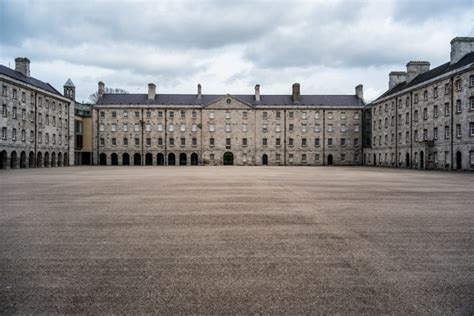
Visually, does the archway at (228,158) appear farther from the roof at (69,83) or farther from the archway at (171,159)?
the roof at (69,83)

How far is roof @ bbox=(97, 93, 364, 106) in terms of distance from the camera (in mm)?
62188

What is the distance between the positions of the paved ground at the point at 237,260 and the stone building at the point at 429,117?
3232cm

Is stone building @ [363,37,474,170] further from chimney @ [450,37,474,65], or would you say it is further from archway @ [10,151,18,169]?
archway @ [10,151,18,169]

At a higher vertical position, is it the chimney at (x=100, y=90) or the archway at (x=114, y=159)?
the chimney at (x=100, y=90)

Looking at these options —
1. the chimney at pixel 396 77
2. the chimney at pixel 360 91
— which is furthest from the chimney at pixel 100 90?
the chimney at pixel 396 77

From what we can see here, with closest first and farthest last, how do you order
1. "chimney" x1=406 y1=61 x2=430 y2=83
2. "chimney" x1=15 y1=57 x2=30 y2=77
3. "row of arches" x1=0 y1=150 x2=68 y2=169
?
1. "row of arches" x1=0 y1=150 x2=68 y2=169
2. "chimney" x1=15 y1=57 x2=30 y2=77
3. "chimney" x1=406 y1=61 x2=430 y2=83

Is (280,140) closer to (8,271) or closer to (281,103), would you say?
(281,103)

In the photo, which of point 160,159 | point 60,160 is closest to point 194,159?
point 160,159

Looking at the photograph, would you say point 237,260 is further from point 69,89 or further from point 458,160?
point 69,89

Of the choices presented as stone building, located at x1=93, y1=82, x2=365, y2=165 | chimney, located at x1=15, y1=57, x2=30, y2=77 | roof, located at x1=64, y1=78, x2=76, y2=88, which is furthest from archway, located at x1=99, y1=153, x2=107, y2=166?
chimney, located at x1=15, y1=57, x2=30, y2=77

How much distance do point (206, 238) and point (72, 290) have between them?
2.83m

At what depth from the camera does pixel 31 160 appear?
4488cm

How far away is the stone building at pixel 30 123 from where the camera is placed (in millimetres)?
40156

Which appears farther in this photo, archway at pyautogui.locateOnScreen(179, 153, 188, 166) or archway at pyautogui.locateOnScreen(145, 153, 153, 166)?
archway at pyautogui.locateOnScreen(179, 153, 188, 166)
